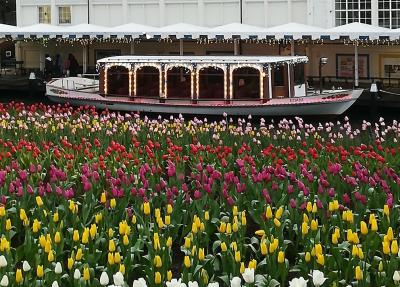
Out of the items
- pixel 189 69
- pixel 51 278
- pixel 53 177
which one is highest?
pixel 189 69

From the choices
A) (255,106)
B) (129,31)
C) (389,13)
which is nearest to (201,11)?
(129,31)

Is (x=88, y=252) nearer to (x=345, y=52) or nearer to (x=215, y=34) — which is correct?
(x=215, y=34)

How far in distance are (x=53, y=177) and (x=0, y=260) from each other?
3.26m

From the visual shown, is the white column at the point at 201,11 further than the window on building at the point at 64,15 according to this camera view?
No

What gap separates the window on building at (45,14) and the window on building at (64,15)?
2.41 ft

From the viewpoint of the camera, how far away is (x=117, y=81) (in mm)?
28188

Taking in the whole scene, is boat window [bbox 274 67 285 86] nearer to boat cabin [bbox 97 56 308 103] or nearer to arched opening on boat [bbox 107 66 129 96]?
boat cabin [bbox 97 56 308 103]

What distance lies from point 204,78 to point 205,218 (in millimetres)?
17775

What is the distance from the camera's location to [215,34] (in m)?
33.8

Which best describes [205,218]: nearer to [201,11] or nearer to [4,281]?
[4,281]

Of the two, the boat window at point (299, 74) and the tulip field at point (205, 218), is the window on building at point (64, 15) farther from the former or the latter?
the tulip field at point (205, 218)

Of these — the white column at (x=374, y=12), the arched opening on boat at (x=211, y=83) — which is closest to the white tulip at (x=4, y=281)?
the arched opening on boat at (x=211, y=83)

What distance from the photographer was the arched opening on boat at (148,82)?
27578mm

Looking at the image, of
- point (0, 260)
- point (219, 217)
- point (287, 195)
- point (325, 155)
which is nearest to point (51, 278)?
point (0, 260)
